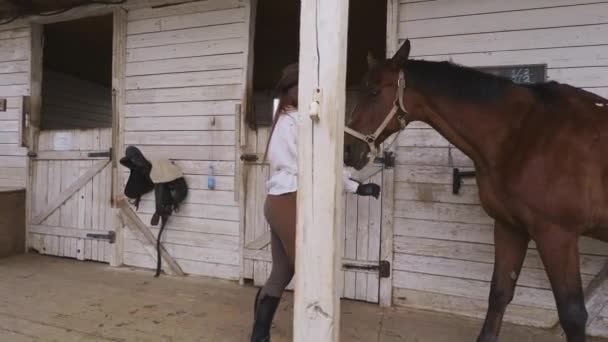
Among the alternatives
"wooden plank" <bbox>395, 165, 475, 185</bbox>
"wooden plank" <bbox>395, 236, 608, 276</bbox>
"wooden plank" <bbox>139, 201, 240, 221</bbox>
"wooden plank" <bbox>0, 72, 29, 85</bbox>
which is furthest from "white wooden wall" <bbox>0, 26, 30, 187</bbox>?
"wooden plank" <bbox>395, 236, 608, 276</bbox>

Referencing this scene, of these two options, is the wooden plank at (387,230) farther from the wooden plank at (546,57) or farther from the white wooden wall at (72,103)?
the white wooden wall at (72,103)

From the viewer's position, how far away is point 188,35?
120 inches

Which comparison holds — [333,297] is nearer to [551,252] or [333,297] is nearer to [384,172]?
[551,252]

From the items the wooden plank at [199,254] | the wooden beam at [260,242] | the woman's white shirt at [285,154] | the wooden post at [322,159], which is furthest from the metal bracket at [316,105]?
the wooden plank at [199,254]

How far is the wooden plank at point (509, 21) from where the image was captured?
2131mm

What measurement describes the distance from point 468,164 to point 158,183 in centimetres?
220

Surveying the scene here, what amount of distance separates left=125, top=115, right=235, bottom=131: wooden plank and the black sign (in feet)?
6.02

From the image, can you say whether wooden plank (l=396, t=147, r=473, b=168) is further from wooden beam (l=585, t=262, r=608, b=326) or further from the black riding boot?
the black riding boot

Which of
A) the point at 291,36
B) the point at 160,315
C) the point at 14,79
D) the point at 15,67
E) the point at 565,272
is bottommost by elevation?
the point at 160,315

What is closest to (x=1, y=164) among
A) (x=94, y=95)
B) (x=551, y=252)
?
(x=94, y=95)

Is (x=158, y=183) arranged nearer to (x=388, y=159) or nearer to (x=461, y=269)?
(x=388, y=159)

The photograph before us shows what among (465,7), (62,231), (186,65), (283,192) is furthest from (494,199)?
(62,231)

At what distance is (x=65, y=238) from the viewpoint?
3543 millimetres

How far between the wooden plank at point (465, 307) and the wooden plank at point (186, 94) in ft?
6.01
